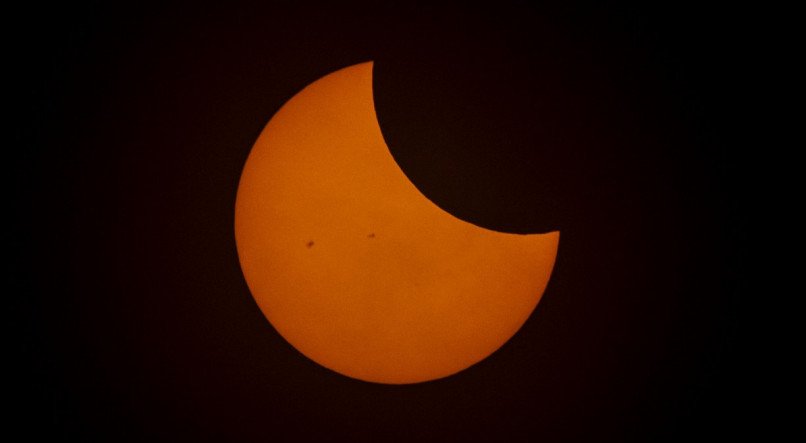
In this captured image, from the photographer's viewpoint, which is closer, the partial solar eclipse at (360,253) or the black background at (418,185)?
the partial solar eclipse at (360,253)

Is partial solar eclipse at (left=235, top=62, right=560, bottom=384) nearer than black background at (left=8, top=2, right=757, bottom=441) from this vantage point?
Yes

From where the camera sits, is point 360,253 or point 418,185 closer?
point 360,253

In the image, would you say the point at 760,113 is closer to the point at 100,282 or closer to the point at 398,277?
the point at 398,277

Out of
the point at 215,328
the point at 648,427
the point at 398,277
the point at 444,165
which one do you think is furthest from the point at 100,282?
the point at 648,427

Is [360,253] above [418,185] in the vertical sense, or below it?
below
